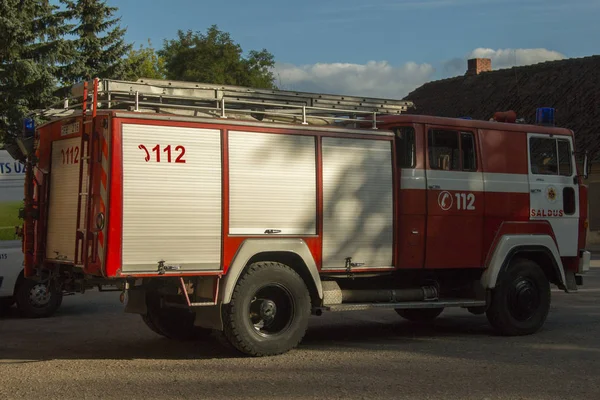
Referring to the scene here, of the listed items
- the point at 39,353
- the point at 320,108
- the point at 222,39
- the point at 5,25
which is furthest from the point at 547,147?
the point at 222,39

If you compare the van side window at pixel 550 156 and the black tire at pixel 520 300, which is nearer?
the black tire at pixel 520 300

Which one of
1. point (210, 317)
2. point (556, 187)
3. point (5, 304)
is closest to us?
point (210, 317)

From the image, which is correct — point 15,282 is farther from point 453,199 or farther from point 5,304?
point 453,199

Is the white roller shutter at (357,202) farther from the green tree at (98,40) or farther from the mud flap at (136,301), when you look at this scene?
the green tree at (98,40)

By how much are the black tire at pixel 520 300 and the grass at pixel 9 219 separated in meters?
7.67

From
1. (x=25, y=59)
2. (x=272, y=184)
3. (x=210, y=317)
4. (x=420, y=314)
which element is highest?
(x=25, y=59)

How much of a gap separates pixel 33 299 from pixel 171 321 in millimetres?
4045

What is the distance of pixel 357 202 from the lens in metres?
10.1

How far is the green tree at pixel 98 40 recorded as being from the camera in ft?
97.7

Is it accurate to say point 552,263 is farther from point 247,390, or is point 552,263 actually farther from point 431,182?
point 247,390

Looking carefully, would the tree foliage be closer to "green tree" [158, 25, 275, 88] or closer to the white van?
the white van


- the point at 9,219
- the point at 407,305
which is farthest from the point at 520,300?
the point at 9,219

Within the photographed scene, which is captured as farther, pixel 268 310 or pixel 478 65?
pixel 478 65

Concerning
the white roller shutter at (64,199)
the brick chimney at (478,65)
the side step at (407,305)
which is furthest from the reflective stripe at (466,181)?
the brick chimney at (478,65)
